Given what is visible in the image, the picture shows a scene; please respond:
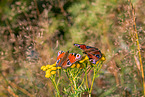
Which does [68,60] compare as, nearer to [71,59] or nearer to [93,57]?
[71,59]

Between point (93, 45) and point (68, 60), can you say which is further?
point (93, 45)

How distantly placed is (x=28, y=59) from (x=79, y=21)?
68.3 inches

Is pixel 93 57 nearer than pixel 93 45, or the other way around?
pixel 93 57

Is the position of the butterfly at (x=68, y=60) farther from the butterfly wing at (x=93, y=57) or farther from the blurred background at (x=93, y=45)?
the blurred background at (x=93, y=45)

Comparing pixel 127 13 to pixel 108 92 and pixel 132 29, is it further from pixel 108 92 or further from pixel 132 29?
pixel 108 92

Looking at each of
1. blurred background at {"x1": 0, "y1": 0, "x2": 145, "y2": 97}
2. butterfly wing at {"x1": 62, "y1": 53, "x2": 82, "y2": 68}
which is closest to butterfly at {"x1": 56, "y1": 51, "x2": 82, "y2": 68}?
butterfly wing at {"x1": 62, "y1": 53, "x2": 82, "y2": 68}

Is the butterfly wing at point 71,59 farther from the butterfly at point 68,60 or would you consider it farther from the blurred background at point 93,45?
the blurred background at point 93,45

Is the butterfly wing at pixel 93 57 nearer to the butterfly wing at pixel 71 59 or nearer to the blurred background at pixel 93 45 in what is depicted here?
the butterfly wing at pixel 71 59

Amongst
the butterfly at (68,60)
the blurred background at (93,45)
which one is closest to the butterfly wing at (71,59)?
the butterfly at (68,60)

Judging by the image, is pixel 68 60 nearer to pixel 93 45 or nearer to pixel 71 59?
pixel 71 59

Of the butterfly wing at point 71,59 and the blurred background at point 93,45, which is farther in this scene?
the blurred background at point 93,45

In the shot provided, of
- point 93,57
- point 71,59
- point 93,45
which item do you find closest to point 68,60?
point 71,59

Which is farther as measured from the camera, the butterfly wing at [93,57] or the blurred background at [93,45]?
the blurred background at [93,45]

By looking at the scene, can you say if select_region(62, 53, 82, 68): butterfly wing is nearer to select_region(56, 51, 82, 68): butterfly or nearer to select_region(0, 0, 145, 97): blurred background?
select_region(56, 51, 82, 68): butterfly
